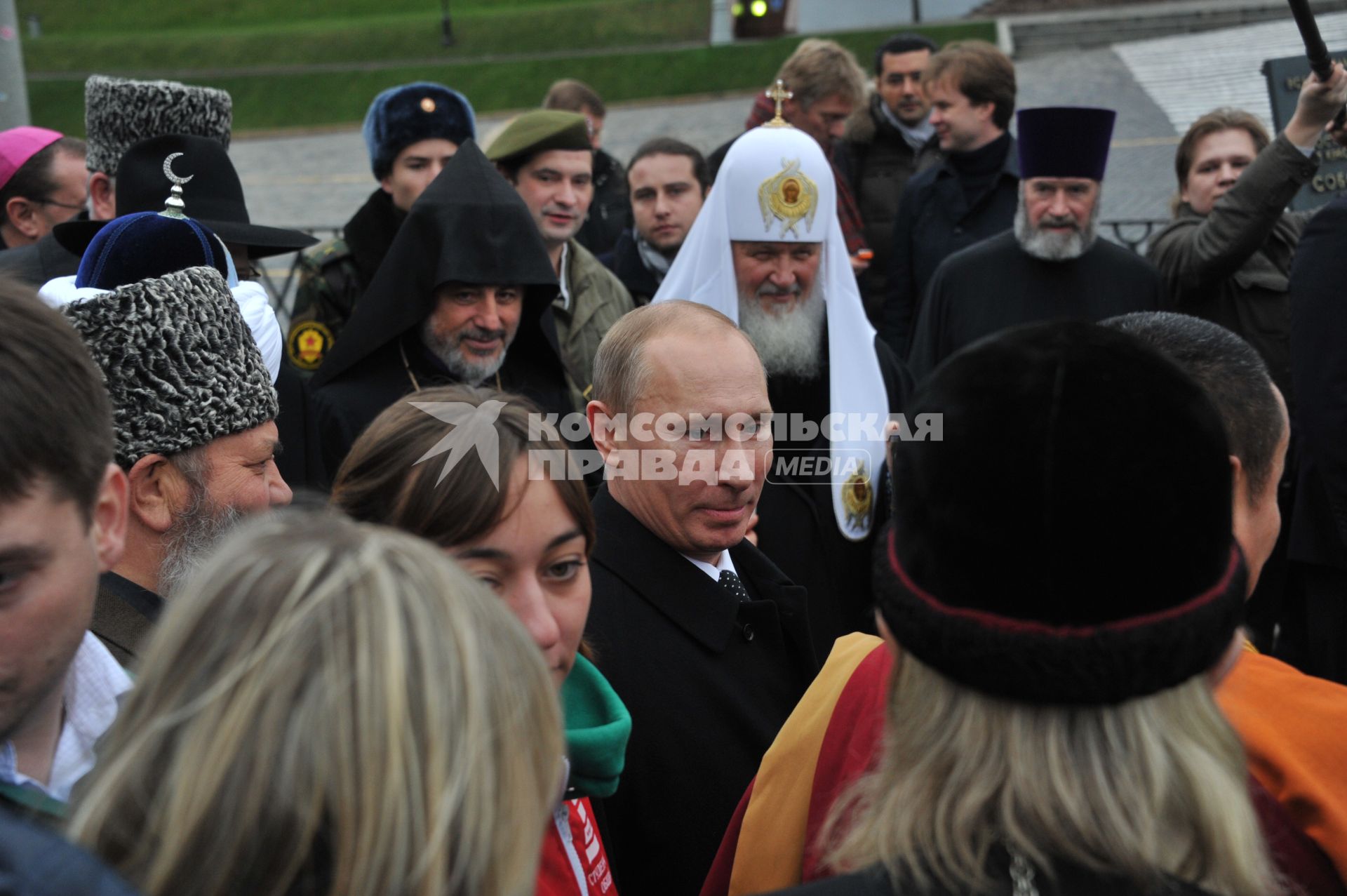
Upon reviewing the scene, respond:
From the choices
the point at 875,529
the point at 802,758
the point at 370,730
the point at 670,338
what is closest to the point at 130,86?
the point at 670,338

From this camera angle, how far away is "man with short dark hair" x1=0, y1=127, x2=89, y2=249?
512cm

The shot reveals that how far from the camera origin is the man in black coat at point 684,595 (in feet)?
8.48

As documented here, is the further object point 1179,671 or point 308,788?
point 1179,671

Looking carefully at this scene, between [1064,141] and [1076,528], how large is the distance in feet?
14.1

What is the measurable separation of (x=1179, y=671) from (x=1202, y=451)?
0.25 meters

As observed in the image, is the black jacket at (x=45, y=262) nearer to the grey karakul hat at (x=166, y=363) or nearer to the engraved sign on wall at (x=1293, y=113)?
the grey karakul hat at (x=166, y=363)

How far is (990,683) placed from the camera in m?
1.43

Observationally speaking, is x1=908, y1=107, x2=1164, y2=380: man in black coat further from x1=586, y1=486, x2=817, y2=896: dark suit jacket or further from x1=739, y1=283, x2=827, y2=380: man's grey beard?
x1=586, y1=486, x2=817, y2=896: dark suit jacket

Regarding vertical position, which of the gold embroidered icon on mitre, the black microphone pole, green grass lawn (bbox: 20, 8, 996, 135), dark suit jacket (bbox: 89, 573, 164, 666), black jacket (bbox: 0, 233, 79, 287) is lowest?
dark suit jacket (bbox: 89, 573, 164, 666)

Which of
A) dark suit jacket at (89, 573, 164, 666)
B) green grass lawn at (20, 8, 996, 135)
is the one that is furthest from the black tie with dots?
green grass lawn at (20, 8, 996, 135)

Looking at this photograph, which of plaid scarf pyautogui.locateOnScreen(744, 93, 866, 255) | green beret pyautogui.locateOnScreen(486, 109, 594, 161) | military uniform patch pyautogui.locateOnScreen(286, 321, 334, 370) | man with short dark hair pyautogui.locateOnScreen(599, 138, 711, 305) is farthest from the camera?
plaid scarf pyautogui.locateOnScreen(744, 93, 866, 255)

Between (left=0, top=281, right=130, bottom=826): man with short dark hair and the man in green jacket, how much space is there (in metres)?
3.71

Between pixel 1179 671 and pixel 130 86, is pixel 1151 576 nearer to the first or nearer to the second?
pixel 1179 671

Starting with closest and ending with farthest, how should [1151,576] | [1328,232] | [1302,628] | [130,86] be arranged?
1. [1151,576]
2. [1328,232]
3. [130,86]
4. [1302,628]
